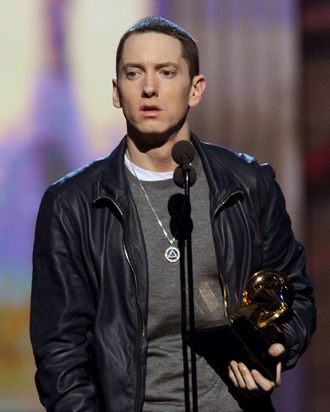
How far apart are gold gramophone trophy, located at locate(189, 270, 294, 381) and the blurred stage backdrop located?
1990 mm

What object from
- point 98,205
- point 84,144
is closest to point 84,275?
point 98,205

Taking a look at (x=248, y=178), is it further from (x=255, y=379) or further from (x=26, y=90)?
(x=26, y=90)

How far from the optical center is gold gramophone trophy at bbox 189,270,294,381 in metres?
2.95

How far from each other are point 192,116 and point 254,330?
228cm

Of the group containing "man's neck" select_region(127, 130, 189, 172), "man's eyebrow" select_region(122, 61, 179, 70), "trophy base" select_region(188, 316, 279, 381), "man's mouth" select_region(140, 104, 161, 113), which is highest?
"man's eyebrow" select_region(122, 61, 179, 70)

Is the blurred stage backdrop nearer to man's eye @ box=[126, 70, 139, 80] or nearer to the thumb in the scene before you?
man's eye @ box=[126, 70, 139, 80]

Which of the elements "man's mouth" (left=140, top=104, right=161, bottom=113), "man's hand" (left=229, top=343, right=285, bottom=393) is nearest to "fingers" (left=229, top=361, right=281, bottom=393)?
"man's hand" (left=229, top=343, right=285, bottom=393)

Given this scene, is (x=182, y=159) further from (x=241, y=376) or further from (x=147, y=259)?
(x=241, y=376)

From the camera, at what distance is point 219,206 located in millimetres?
3250

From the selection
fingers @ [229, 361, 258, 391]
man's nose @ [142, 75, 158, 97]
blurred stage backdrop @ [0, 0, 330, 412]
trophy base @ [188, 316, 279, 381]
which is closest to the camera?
trophy base @ [188, 316, 279, 381]

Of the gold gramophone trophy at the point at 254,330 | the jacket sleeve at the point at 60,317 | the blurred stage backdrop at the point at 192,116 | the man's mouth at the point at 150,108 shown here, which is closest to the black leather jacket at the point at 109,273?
the jacket sleeve at the point at 60,317

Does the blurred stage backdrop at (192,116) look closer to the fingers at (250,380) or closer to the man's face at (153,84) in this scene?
the man's face at (153,84)

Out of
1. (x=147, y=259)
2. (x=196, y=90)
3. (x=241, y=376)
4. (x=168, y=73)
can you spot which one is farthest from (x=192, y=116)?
(x=241, y=376)

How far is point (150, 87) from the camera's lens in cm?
319
